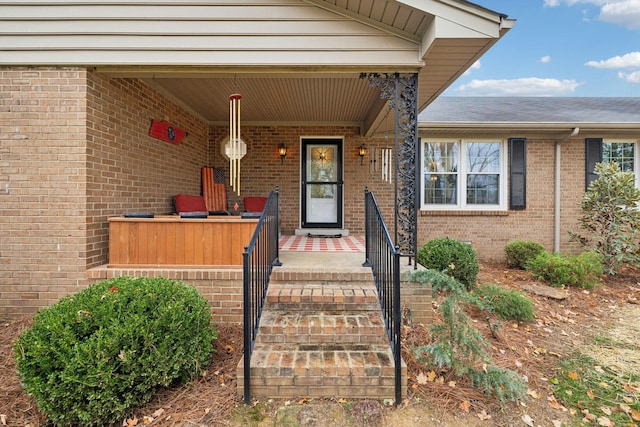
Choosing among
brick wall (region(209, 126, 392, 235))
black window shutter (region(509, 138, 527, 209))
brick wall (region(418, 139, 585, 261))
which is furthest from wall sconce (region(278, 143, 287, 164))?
black window shutter (region(509, 138, 527, 209))

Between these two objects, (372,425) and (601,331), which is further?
(601,331)

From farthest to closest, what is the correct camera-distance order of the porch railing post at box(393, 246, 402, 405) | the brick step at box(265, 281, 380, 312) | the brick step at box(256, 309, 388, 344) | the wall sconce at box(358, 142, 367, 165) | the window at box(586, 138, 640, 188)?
1. the window at box(586, 138, 640, 188)
2. the wall sconce at box(358, 142, 367, 165)
3. the brick step at box(265, 281, 380, 312)
4. the brick step at box(256, 309, 388, 344)
5. the porch railing post at box(393, 246, 402, 405)

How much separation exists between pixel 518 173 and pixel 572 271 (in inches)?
101

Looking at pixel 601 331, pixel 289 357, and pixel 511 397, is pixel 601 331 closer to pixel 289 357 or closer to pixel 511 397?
pixel 511 397

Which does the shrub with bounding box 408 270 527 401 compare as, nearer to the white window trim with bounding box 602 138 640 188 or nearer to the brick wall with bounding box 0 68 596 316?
the brick wall with bounding box 0 68 596 316

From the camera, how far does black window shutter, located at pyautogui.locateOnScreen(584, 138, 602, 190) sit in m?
6.65

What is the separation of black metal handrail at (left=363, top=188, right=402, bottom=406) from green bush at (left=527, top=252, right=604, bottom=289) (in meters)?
3.62

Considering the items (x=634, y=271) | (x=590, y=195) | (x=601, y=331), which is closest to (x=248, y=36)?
(x=601, y=331)

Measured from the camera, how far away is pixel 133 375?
6.64 ft

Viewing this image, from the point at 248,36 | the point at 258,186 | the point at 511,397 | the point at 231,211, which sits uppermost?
the point at 248,36

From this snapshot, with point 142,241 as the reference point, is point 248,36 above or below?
A: above

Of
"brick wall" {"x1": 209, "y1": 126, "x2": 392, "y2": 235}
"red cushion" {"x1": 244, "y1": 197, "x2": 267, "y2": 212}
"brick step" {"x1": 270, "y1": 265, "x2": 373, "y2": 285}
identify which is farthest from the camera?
"brick wall" {"x1": 209, "y1": 126, "x2": 392, "y2": 235}

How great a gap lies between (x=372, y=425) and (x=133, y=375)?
5.29 feet

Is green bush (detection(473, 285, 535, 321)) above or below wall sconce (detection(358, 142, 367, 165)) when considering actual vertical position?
below
